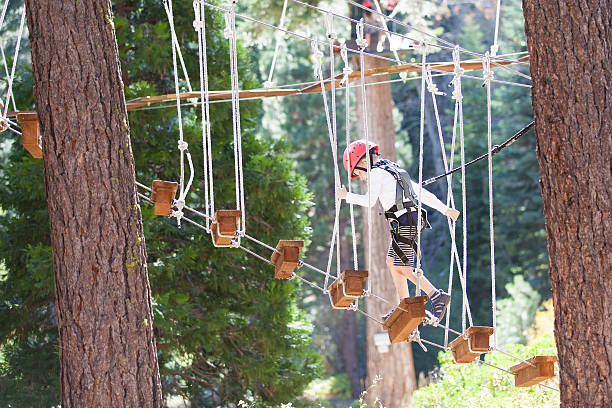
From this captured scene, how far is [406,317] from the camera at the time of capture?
3.83 metres

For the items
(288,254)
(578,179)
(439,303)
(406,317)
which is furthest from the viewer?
(439,303)

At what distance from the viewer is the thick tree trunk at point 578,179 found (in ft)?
10.3

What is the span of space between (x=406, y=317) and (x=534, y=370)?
30.4 inches

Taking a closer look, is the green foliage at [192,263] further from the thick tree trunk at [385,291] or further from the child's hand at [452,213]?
the thick tree trunk at [385,291]

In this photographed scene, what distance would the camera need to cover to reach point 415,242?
452 cm

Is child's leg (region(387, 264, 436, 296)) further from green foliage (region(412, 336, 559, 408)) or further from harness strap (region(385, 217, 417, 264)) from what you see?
green foliage (region(412, 336, 559, 408))

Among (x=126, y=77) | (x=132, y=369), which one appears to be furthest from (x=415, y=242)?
(x=126, y=77)

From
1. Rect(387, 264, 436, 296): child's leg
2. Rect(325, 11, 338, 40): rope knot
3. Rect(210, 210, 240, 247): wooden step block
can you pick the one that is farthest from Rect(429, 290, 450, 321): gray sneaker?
Rect(325, 11, 338, 40): rope knot

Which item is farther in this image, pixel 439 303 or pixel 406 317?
pixel 439 303

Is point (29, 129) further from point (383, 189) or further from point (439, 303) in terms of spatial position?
point (439, 303)

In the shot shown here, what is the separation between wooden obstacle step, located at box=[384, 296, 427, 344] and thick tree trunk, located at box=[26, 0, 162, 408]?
1.18 metres

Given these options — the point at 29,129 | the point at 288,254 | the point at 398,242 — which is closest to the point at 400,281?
the point at 398,242

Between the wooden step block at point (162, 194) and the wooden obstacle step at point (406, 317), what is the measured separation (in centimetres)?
125

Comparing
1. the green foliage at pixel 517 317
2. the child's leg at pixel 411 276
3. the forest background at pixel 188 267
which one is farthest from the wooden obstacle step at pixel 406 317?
the green foliage at pixel 517 317
